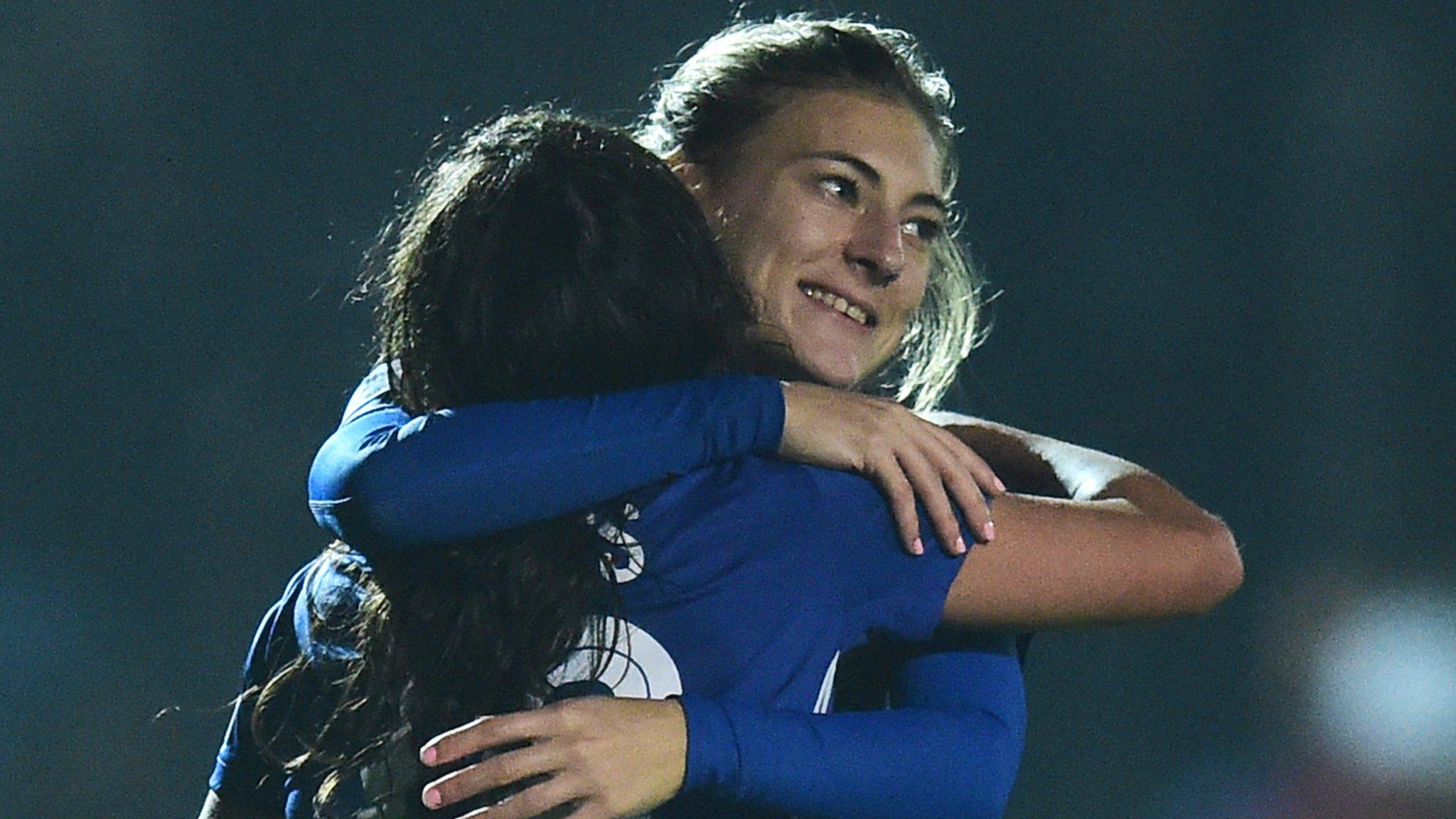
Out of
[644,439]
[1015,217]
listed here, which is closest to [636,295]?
[644,439]

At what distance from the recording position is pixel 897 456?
90 centimetres

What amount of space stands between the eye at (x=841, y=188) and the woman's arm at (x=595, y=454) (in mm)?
400

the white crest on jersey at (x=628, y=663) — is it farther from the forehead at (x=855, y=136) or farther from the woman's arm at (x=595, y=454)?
the forehead at (x=855, y=136)

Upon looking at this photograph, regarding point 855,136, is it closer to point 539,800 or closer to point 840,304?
point 840,304

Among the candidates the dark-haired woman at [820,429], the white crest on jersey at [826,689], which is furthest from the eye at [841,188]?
the white crest on jersey at [826,689]

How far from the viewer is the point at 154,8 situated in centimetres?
213

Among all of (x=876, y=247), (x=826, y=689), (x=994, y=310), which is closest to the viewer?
(x=826, y=689)

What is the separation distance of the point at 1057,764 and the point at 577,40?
46.1 inches

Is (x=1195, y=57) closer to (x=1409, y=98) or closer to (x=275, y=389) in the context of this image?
(x=1409, y=98)

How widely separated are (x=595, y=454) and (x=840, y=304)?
20.4 inches

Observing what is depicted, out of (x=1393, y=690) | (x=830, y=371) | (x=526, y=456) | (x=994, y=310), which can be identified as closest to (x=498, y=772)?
(x=526, y=456)

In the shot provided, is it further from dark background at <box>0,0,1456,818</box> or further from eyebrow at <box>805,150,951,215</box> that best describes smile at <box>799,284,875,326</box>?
dark background at <box>0,0,1456,818</box>

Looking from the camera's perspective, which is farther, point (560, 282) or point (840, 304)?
point (840, 304)

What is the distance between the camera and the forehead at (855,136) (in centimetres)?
129
